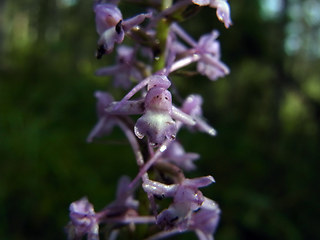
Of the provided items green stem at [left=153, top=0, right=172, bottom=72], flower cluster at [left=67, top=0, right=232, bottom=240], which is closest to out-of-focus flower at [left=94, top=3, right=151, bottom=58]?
flower cluster at [left=67, top=0, right=232, bottom=240]

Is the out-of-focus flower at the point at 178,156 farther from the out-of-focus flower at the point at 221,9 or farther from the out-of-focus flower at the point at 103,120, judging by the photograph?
the out-of-focus flower at the point at 221,9

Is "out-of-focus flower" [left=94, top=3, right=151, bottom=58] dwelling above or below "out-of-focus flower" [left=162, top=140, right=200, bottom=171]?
above

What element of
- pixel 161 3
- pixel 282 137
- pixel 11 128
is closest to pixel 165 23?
pixel 161 3

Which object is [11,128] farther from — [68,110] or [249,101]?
[249,101]

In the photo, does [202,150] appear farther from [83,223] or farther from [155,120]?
[155,120]

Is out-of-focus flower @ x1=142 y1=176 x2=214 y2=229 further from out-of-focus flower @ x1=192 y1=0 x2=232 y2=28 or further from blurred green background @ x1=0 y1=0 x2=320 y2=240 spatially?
out-of-focus flower @ x1=192 y1=0 x2=232 y2=28

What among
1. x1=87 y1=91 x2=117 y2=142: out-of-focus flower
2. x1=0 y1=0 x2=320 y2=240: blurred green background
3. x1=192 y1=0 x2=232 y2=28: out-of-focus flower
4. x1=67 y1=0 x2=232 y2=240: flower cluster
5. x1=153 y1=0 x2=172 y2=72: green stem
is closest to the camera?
x1=67 y1=0 x2=232 y2=240: flower cluster

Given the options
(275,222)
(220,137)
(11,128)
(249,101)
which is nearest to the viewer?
(275,222)

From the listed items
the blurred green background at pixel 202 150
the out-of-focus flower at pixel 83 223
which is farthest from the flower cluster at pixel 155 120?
the blurred green background at pixel 202 150
